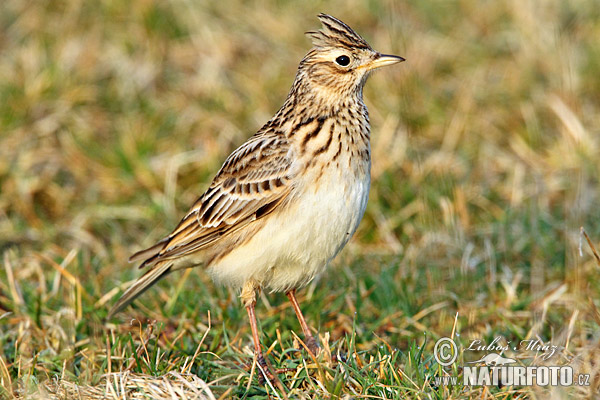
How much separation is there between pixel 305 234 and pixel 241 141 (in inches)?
148

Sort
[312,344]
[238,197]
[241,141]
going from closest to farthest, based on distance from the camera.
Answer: [312,344]
[238,197]
[241,141]

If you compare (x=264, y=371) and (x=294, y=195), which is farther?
(x=294, y=195)

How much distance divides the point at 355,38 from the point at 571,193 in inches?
124

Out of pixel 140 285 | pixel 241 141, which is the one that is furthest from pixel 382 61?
pixel 241 141

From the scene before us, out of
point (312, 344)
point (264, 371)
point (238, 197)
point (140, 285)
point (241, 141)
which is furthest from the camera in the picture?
point (241, 141)

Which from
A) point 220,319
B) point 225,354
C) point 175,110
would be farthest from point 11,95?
point 225,354

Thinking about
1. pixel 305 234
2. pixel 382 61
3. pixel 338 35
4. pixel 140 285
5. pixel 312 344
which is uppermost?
pixel 338 35

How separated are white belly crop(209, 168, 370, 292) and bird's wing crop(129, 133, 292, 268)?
0.14 meters

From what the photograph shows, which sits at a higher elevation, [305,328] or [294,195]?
[294,195]

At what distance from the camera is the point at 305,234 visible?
496 cm

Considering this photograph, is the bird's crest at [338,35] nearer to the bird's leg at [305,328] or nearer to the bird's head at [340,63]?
the bird's head at [340,63]

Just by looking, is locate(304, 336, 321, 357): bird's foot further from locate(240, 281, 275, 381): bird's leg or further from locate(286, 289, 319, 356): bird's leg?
locate(240, 281, 275, 381): bird's leg

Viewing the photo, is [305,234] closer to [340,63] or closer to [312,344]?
[312,344]

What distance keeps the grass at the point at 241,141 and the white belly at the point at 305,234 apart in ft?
1.47
